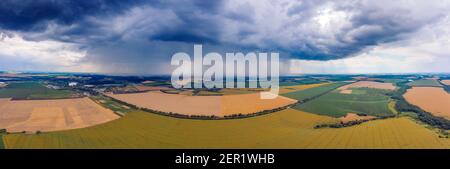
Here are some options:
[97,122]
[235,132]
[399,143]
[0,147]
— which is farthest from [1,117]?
[399,143]

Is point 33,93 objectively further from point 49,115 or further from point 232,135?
point 232,135

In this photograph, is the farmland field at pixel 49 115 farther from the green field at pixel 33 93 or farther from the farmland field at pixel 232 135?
the green field at pixel 33 93

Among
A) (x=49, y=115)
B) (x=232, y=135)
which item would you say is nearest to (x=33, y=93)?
(x=49, y=115)

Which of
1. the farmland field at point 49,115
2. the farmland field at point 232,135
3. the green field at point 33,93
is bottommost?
the farmland field at point 232,135

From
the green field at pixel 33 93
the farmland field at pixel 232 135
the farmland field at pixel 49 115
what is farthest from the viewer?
the green field at pixel 33 93

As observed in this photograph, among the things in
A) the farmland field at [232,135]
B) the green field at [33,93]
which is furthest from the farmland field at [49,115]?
the green field at [33,93]

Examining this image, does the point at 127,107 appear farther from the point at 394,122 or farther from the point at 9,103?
the point at 394,122

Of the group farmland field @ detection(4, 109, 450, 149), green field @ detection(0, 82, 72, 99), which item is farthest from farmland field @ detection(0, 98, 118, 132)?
green field @ detection(0, 82, 72, 99)
